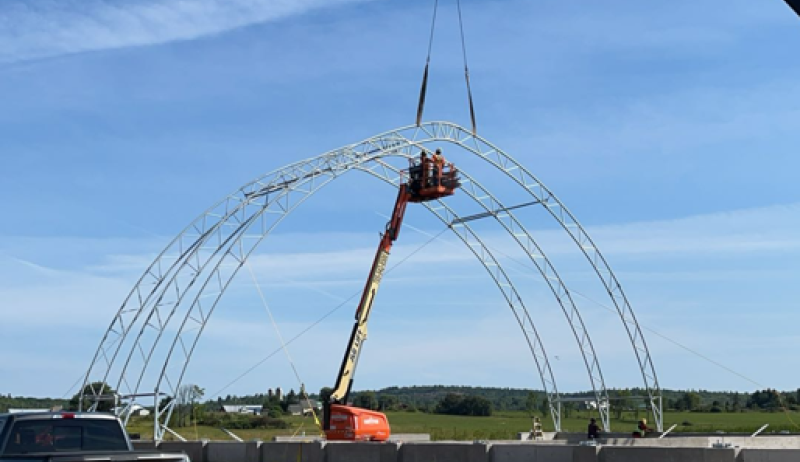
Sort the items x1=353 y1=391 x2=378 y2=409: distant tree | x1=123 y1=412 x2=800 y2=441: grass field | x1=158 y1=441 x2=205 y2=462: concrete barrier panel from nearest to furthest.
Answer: x1=158 y1=441 x2=205 y2=462: concrete barrier panel < x1=123 y1=412 x2=800 y2=441: grass field < x1=353 y1=391 x2=378 y2=409: distant tree

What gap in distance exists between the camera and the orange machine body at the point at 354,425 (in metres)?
34.4

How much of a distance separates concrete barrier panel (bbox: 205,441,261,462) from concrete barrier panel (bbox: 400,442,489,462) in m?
5.91

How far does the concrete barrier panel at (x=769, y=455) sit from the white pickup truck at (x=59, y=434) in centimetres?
1277

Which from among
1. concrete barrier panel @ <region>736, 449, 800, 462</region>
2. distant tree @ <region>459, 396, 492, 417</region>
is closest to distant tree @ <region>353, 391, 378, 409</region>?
distant tree @ <region>459, 396, 492, 417</region>

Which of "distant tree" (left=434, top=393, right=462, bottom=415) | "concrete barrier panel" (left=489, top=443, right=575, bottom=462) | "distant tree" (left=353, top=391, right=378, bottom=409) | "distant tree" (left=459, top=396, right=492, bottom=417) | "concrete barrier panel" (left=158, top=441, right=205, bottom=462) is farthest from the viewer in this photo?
"distant tree" (left=434, top=393, right=462, bottom=415)

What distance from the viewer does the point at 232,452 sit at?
29281mm

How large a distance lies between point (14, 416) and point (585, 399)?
3746 cm

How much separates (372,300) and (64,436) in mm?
26372

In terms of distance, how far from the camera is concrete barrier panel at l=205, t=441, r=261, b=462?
2858 centimetres


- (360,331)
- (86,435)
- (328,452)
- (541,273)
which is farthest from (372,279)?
(86,435)

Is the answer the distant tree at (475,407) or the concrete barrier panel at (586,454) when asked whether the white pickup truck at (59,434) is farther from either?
the distant tree at (475,407)

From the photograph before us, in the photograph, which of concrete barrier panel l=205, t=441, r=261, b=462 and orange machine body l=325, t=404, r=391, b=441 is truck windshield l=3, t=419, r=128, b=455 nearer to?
concrete barrier panel l=205, t=441, r=261, b=462

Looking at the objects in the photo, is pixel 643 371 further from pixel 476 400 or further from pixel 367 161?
pixel 476 400

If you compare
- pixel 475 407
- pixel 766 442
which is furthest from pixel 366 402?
pixel 766 442
